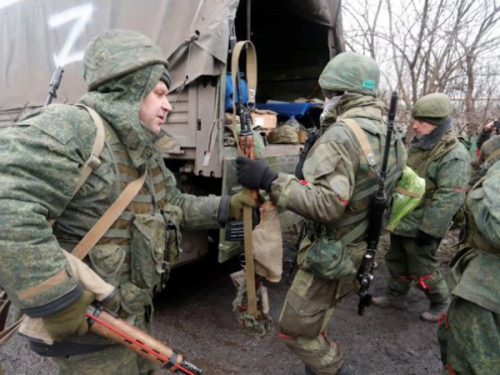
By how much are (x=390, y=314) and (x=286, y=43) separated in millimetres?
3675

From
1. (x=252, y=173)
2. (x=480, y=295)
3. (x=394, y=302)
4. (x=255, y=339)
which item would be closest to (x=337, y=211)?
(x=252, y=173)

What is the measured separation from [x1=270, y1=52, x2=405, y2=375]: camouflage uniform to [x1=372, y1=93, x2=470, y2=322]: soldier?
108cm

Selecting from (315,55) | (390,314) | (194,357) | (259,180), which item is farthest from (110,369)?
(315,55)

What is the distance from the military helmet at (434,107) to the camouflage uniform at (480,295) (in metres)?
1.41

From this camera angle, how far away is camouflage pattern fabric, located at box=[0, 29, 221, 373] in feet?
3.57

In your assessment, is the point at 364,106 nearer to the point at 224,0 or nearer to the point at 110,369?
the point at 224,0

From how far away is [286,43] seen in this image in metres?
5.09

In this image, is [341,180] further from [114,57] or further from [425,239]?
[425,239]

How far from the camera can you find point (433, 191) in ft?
10.3

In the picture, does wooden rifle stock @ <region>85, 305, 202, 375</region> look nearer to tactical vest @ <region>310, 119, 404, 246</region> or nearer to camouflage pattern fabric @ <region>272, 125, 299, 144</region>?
tactical vest @ <region>310, 119, 404, 246</region>

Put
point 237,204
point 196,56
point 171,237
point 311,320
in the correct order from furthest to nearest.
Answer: point 196,56, point 311,320, point 237,204, point 171,237

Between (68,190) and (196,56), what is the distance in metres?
1.78

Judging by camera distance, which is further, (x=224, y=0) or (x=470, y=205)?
(x=224, y=0)

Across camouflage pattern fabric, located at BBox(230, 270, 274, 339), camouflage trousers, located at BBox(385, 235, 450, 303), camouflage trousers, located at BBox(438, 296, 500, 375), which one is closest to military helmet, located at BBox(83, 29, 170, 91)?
camouflage pattern fabric, located at BBox(230, 270, 274, 339)
